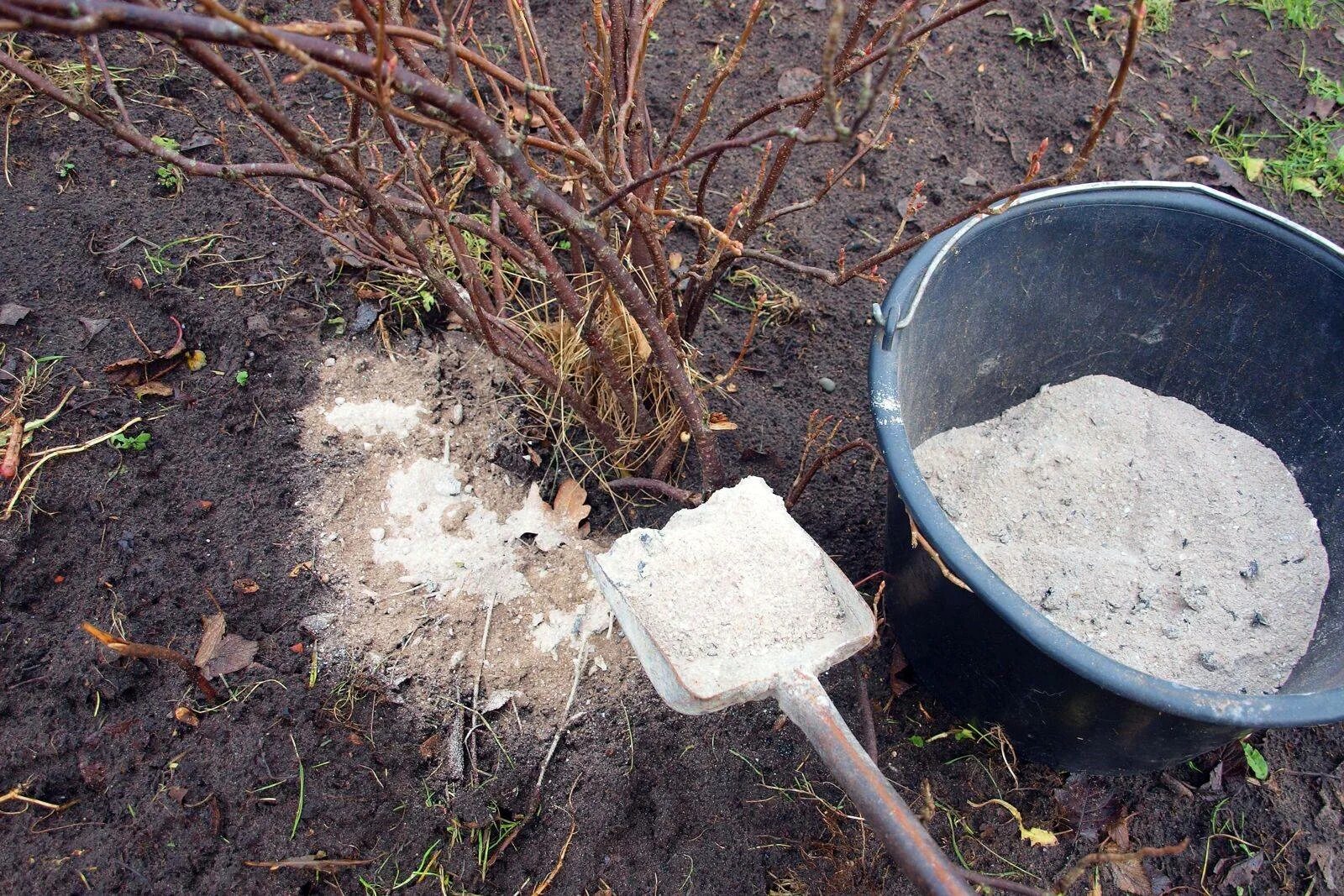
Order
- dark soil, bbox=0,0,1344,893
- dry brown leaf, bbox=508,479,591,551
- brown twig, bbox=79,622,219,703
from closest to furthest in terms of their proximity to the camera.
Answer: brown twig, bbox=79,622,219,703
dark soil, bbox=0,0,1344,893
dry brown leaf, bbox=508,479,591,551

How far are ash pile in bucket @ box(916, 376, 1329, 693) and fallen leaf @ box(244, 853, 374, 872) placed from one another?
1.59 m

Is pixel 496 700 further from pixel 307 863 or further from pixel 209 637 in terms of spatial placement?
pixel 209 637

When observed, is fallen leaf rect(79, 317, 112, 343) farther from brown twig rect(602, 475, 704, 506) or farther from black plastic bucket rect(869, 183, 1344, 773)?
black plastic bucket rect(869, 183, 1344, 773)

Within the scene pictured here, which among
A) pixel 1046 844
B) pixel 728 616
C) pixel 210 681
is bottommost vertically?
pixel 1046 844

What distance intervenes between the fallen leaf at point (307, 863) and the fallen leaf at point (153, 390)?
126 centimetres

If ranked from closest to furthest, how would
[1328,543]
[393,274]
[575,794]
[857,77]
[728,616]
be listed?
[728,616] < [575,794] < [1328,543] < [393,274] < [857,77]

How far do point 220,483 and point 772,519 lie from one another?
1440 millimetres

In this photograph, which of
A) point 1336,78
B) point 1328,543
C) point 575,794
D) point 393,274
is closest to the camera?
point 575,794

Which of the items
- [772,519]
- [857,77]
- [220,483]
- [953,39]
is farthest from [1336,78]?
[220,483]

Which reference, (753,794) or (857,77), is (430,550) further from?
(857,77)

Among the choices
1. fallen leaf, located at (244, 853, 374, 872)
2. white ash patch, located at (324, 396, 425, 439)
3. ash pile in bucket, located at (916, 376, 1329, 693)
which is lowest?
fallen leaf, located at (244, 853, 374, 872)

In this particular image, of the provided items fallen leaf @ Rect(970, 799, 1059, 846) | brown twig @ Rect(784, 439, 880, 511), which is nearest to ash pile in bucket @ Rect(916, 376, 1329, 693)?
brown twig @ Rect(784, 439, 880, 511)

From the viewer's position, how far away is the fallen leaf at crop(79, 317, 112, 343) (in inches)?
92.8

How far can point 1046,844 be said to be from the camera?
1.94 m
